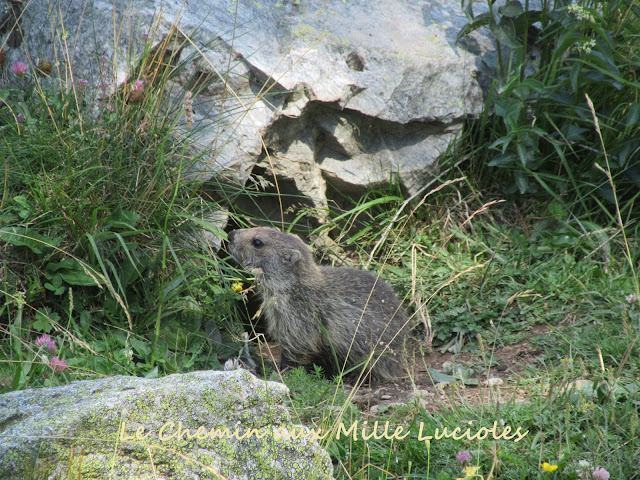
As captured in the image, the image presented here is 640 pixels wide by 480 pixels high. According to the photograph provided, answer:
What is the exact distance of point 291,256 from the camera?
17.9 feet

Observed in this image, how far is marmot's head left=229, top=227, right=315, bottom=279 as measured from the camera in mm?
5500

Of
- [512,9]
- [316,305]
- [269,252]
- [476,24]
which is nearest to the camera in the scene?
[316,305]

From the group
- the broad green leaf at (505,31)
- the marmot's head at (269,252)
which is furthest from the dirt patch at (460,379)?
the broad green leaf at (505,31)

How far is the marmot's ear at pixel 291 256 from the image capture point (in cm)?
542

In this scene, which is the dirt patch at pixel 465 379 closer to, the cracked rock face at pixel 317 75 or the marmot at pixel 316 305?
the marmot at pixel 316 305

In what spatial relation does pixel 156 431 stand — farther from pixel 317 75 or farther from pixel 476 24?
pixel 476 24

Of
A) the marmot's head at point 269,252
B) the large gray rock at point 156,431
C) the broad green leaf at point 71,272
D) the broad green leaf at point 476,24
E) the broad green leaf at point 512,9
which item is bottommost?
the broad green leaf at point 71,272

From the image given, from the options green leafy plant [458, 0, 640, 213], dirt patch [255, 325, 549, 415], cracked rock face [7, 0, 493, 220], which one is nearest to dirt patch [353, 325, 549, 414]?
dirt patch [255, 325, 549, 415]

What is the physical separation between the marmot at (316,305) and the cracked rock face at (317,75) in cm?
74

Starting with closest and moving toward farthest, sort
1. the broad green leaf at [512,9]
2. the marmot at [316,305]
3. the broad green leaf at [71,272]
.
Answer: the broad green leaf at [71,272]
the marmot at [316,305]
the broad green leaf at [512,9]

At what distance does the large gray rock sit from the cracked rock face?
3.01 meters

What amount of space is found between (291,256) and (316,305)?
45 cm

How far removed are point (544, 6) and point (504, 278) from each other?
250 cm

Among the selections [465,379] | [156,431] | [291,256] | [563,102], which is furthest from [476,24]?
[156,431]
